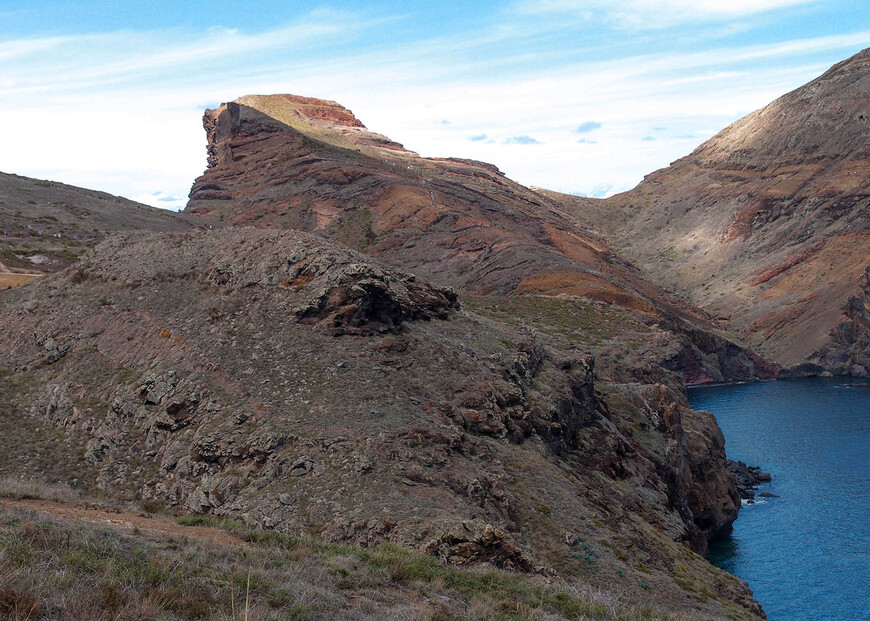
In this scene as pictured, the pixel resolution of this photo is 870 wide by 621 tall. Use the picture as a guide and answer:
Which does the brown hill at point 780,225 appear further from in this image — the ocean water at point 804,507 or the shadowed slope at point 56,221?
the shadowed slope at point 56,221

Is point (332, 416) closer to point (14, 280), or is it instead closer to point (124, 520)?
point (124, 520)

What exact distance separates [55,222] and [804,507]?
73103 mm

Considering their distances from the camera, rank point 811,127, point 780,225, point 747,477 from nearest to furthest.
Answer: point 747,477, point 780,225, point 811,127

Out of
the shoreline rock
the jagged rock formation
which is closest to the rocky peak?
the shoreline rock

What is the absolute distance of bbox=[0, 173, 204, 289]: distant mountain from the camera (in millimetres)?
64188

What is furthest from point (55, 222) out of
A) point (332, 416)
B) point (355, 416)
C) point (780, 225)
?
point (780, 225)

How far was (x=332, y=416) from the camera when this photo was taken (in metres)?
26.0

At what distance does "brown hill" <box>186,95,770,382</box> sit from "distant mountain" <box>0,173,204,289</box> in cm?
2066

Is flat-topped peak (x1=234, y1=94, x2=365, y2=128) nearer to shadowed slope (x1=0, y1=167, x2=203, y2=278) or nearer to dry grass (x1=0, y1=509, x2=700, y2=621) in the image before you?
shadowed slope (x1=0, y1=167, x2=203, y2=278)

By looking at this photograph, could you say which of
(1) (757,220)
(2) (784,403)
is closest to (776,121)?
(1) (757,220)

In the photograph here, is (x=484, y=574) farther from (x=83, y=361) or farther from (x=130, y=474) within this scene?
(x=83, y=361)

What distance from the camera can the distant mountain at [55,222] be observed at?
6419 cm

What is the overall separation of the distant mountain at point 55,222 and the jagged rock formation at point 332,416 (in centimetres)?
2131

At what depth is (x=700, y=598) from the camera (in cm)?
2631
